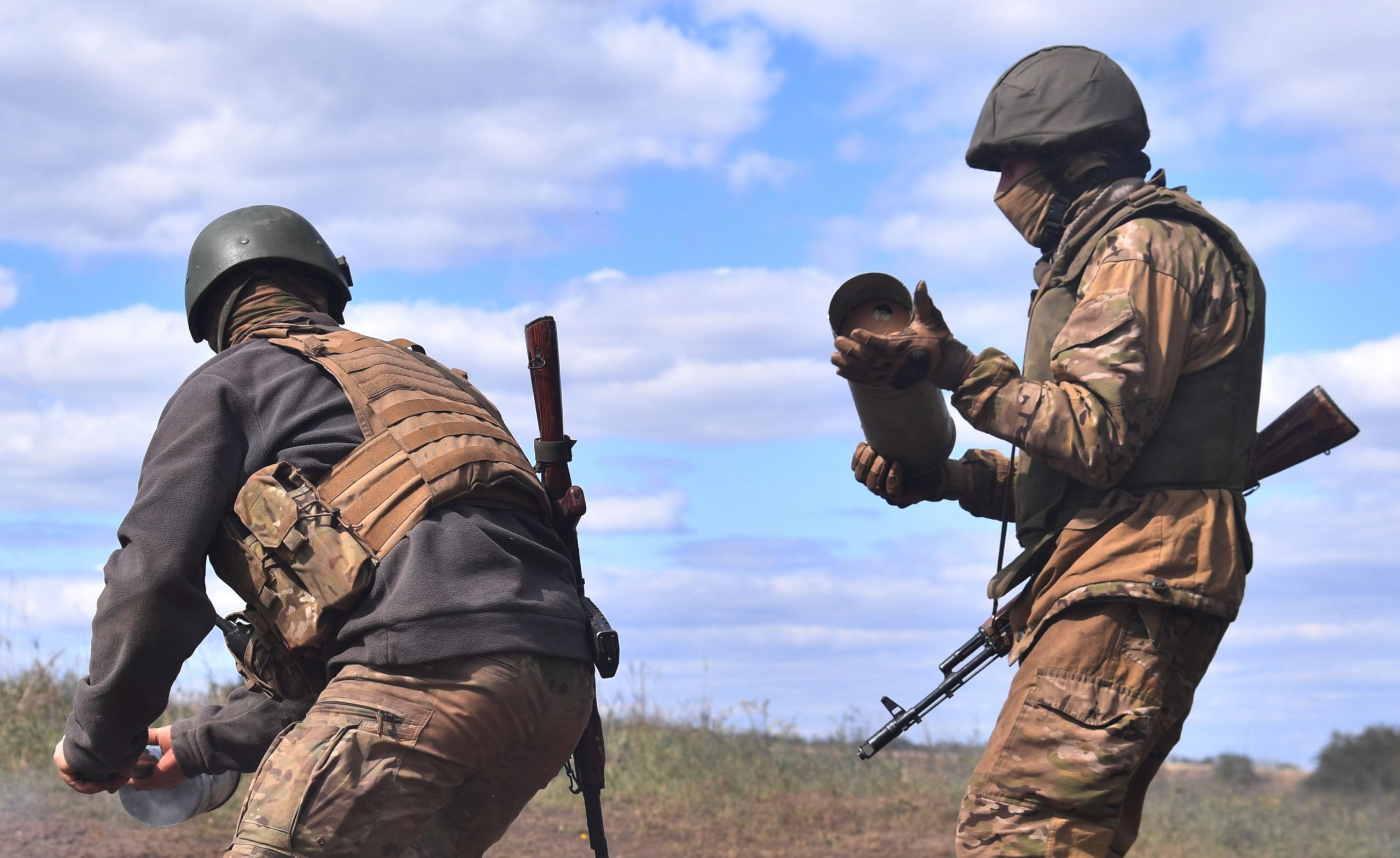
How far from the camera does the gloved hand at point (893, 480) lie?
14.0ft

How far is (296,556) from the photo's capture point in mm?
3273

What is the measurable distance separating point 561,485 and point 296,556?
3.50 feet

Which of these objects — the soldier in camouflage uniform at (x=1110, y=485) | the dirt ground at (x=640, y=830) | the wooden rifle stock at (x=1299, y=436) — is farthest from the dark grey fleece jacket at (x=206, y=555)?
the dirt ground at (x=640, y=830)

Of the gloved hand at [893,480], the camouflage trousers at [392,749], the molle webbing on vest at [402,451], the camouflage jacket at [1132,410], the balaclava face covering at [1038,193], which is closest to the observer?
the camouflage trousers at [392,749]

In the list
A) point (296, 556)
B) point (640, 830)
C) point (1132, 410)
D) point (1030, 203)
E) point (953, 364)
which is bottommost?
point (640, 830)

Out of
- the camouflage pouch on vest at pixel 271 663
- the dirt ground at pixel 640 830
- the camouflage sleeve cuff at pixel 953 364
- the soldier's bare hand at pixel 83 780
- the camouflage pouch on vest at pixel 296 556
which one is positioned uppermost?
the camouflage sleeve cuff at pixel 953 364

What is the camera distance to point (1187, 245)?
362 centimetres

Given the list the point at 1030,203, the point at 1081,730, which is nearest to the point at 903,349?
the point at 1030,203

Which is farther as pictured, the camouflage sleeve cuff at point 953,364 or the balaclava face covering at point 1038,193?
the balaclava face covering at point 1038,193

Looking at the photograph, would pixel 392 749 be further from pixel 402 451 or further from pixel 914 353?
pixel 914 353

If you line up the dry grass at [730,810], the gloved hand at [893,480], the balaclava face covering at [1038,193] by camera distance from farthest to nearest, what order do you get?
the dry grass at [730,810]
the gloved hand at [893,480]
the balaclava face covering at [1038,193]

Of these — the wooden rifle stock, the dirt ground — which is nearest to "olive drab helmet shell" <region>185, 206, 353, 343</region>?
the wooden rifle stock

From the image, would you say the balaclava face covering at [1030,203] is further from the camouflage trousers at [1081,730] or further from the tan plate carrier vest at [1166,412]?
the camouflage trousers at [1081,730]

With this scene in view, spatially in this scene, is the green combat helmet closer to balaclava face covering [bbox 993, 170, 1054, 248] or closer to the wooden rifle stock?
balaclava face covering [bbox 993, 170, 1054, 248]
